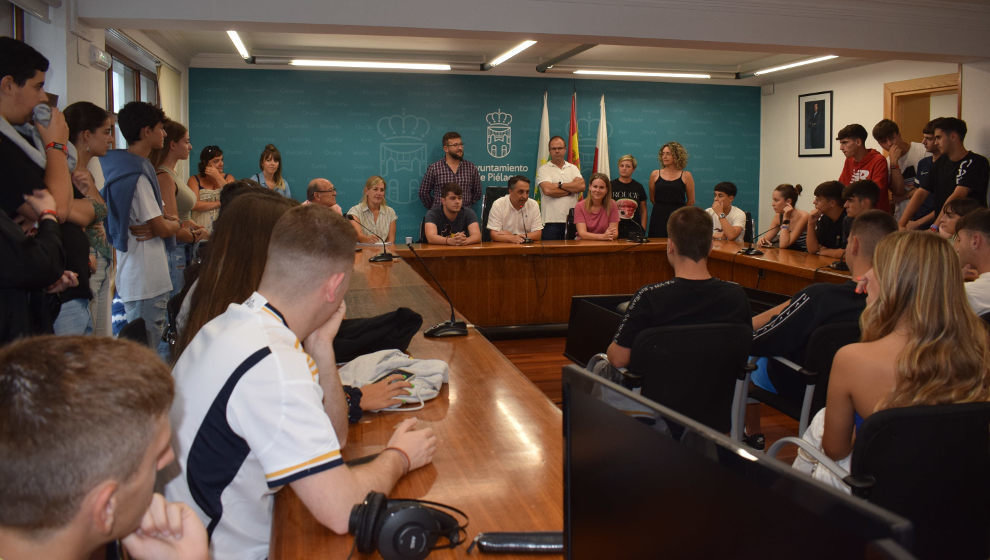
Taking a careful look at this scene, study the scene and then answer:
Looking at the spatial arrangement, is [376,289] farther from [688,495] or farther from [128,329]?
[688,495]

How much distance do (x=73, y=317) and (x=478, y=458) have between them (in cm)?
188

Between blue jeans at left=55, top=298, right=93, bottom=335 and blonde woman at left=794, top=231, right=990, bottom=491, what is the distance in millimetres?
2405

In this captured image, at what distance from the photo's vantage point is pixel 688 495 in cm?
56

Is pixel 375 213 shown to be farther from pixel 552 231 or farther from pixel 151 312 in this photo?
pixel 151 312

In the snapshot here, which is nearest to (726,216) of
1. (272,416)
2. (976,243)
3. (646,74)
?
(646,74)

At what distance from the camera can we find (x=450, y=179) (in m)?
8.49

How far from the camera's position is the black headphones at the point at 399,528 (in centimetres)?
107

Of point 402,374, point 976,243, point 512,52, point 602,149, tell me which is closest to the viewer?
point 402,374

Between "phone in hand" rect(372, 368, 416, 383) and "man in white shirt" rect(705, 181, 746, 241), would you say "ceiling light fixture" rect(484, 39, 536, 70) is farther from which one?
"phone in hand" rect(372, 368, 416, 383)

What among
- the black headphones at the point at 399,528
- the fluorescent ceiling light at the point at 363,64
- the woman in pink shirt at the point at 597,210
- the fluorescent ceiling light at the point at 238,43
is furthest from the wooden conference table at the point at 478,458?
the fluorescent ceiling light at the point at 363,64

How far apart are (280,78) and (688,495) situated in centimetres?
911

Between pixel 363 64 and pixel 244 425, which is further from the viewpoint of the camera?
pixel 363 64

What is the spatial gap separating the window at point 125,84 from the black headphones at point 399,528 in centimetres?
573

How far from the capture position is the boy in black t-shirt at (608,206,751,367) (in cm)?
266
